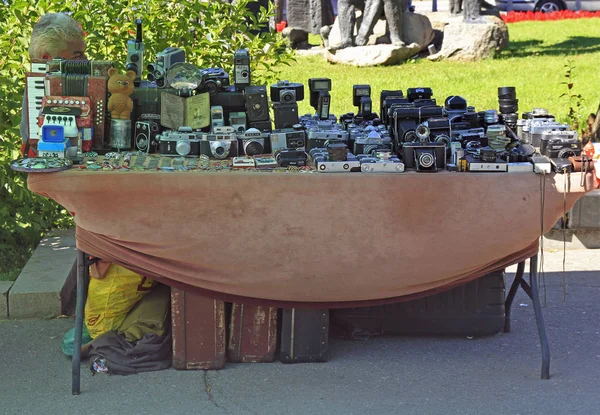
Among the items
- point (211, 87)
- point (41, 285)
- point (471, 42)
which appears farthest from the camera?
point (471, 42)

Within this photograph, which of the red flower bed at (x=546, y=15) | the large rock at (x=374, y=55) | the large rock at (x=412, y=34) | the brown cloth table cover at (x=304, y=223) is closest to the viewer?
the brown cloth table cover at (x=304, y=223)

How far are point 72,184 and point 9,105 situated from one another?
1840mm

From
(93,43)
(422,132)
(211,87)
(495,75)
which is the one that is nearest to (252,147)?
(211,87)

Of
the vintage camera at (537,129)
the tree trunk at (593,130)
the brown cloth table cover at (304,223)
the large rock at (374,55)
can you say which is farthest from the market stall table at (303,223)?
the large rock at (374,55)

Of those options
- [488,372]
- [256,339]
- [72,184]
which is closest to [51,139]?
[72,184]

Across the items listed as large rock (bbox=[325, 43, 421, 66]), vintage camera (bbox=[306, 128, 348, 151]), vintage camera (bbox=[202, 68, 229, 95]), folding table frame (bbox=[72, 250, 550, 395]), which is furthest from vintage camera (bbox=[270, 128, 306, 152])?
large rock (bbox=[325, 43, 421, 66])

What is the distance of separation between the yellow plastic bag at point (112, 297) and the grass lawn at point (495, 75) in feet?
15.8

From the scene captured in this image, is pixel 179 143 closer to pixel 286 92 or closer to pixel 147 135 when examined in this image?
pixel 147 135

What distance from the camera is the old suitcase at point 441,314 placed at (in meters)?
4.60

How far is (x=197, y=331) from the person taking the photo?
4320mm

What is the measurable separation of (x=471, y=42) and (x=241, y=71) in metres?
9.07

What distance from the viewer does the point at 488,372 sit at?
4352 mm

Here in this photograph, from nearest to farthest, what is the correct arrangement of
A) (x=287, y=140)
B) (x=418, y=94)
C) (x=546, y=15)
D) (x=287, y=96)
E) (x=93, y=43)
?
(x=287, y=140) → (x=287, y=96) → (x=418, y=94) → (x=93, y=43) → (x=546, y=15)

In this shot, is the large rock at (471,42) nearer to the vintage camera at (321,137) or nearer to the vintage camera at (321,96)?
the vintage camera at (321,96)
